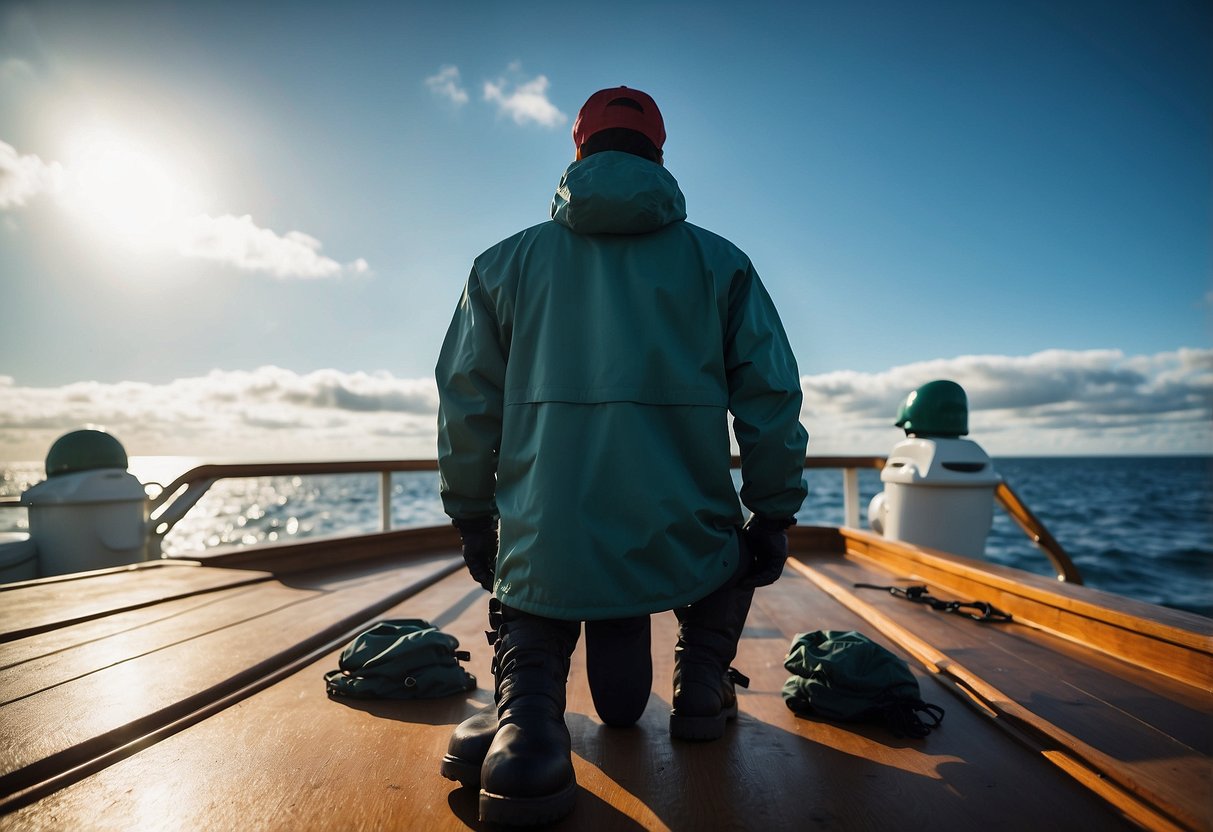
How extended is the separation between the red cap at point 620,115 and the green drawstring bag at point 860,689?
4.28 feet

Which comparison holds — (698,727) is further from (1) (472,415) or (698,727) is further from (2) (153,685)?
(2) (153,685)

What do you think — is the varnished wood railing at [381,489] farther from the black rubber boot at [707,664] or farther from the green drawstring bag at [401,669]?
the black rubber boot at [707,664]

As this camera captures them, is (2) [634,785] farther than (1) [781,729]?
No

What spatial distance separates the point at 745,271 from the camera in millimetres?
1450

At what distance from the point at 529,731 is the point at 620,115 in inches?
50.6

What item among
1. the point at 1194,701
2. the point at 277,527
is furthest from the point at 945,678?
the point at 277,527

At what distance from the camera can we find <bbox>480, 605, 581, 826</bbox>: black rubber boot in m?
1.03

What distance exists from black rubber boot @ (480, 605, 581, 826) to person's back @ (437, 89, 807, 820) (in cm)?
5

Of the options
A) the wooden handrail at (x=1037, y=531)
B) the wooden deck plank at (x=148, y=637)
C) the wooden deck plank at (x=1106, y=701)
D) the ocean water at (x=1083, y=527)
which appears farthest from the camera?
the ocean water at (x=1083, y=527)

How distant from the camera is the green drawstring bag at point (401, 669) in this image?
5.51ft

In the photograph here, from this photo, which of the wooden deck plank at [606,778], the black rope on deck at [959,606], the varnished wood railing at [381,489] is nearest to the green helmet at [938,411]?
the varnished wood railing at [381,489]

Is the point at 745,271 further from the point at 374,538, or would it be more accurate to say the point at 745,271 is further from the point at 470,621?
the point at 374,538

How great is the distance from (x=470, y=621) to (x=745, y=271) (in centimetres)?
182

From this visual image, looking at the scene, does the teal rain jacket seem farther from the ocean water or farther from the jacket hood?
the ocean water
